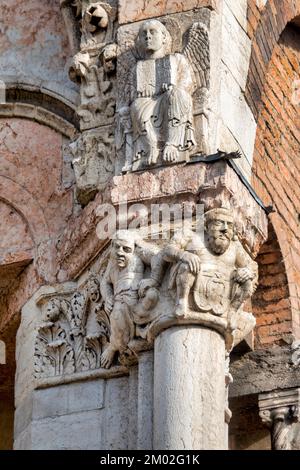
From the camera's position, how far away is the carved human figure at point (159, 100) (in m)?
8.21

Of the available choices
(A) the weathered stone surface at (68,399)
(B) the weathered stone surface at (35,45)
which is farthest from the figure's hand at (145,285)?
(B) the weathered stone surface at (35,45)

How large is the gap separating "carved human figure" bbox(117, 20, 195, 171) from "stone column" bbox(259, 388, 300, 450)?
61.2 inches

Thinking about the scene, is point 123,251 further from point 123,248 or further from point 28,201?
point 28,201

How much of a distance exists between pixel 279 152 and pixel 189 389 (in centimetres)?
245

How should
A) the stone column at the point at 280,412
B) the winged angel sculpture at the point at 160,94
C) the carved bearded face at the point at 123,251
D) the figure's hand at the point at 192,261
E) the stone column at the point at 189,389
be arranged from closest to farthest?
the stone column at the point at 189,389
the figure's hand at the point at 192,261
the carved bearded face at the point at 123,251
the winged angel sculpture at the point at 160,94
the stone column at the point at 280,412

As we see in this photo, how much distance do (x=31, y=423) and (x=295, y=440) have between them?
4.71ft

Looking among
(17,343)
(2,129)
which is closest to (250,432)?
(17,343)

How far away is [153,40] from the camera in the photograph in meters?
8.48

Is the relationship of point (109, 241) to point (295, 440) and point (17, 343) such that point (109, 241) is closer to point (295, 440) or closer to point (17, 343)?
point (17, 343)

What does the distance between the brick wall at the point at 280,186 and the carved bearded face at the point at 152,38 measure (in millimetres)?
1009

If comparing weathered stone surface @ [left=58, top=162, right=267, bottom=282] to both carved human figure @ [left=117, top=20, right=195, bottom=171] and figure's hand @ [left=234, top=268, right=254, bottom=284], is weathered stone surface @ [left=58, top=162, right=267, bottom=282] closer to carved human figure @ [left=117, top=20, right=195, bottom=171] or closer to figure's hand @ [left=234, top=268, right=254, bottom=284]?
carved human figure @ [left=117, top=20, right=195, bottom=171]

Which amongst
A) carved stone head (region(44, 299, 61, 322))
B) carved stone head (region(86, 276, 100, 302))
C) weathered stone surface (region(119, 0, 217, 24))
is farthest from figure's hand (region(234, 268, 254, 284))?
weathered stone surface (region(119, 0, 217, 24))

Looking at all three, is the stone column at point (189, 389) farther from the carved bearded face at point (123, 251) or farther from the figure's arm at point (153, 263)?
the carved bearded face at point (123, 251)

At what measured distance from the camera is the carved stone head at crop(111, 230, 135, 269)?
8086 mm
